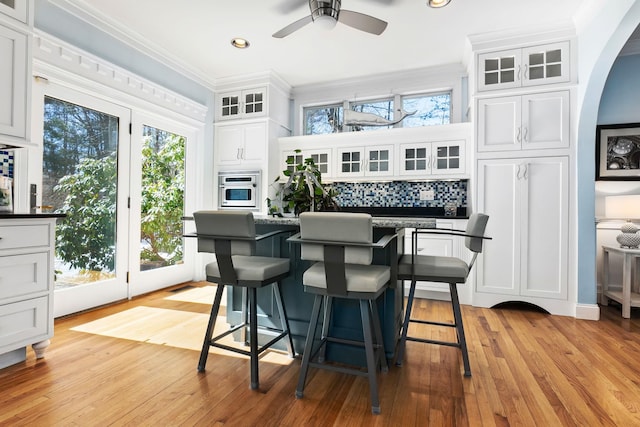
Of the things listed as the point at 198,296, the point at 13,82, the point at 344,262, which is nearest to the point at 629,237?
the point at 344,262

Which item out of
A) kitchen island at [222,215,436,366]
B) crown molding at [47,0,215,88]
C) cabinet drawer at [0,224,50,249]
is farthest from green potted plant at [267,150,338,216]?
crown molding at [47,0,215,88]

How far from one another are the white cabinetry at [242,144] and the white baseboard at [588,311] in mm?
3731

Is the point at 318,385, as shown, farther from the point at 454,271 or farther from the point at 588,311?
the point at 588,311

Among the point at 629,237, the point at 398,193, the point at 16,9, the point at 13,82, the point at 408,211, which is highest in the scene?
the point at 16,9

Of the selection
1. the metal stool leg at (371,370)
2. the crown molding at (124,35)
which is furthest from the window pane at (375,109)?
the metal stool leg at (371,370)

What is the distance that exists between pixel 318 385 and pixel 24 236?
1.92 meters

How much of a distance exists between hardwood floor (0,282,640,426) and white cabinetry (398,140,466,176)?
1902 mm

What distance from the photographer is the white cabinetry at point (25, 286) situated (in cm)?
190

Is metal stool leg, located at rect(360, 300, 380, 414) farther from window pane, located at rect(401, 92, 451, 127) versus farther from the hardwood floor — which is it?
window pane, located at rect(401, 92, 451, 127)

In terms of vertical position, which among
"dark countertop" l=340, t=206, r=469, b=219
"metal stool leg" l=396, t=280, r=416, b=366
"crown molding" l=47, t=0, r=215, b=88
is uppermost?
"crown molding" l=47, t=0, r=215, b=88

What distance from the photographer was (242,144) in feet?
14.9

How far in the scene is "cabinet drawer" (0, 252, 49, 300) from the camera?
74.7 inches

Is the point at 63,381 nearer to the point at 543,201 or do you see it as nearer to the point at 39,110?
the point at 39,110

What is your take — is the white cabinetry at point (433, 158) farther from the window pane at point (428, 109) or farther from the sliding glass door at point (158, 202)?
the sliding glass door at point (158, 202)
